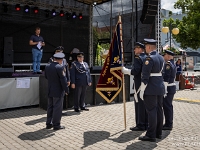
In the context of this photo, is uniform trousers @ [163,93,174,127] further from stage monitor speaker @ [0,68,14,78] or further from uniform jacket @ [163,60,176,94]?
stage monitor speaker @ [0,68,14,78]

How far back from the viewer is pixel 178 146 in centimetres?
487

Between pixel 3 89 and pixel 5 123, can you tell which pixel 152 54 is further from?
pixel 3 89

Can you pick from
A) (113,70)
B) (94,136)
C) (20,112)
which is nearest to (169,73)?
(113,70)

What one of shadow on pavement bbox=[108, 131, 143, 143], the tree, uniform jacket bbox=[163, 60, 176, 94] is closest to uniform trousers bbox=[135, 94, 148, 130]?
shadow on pavement bbox=[108, 131, 143, 143]

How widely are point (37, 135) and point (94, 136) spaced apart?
118cm

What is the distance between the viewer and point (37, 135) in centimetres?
563

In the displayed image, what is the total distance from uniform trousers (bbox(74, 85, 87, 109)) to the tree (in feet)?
55.2

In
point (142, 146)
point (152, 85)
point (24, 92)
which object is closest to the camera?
point (142, 146)

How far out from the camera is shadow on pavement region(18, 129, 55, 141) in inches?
213

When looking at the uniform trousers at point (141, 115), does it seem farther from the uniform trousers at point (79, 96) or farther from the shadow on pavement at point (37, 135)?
the uniform trousers at point (79, 96)

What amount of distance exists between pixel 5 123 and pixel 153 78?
3.86 meters

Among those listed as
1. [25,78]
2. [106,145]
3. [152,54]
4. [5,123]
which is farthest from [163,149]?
[25,78]

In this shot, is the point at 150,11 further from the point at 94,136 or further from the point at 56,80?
the point at 94,136

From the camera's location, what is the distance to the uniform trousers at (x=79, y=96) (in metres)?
8.19
